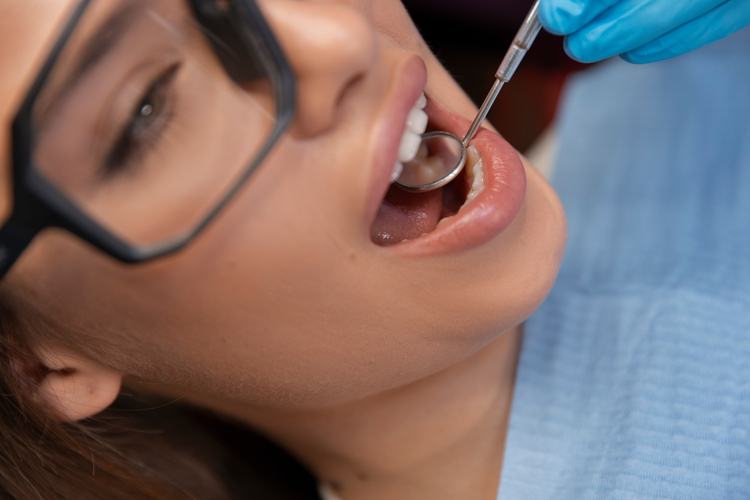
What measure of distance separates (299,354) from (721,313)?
2.46 feet

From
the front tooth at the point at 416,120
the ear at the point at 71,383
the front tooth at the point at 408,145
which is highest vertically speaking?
the front tooth at the point at 416,120

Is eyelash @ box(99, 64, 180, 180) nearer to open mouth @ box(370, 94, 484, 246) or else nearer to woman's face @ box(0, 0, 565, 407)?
woman's face @ box(0, 0, 565, 407)

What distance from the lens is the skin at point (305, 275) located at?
1.75 ft

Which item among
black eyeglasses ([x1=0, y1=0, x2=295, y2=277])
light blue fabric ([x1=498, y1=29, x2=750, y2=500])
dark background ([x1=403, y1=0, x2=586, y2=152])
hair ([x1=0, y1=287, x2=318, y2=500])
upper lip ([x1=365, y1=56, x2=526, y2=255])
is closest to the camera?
black eyeglasses ([x1=0, y1=0, x2=295, y2=277])

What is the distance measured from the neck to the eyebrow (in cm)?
56

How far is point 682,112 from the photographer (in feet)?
3.90

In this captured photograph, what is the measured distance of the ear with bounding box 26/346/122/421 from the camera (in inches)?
26.6

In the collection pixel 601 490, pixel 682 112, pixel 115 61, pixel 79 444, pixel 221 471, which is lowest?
pixel 221 471

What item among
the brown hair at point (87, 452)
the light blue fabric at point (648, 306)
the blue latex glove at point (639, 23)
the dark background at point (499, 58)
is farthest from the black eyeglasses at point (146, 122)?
the dark background at point (499, 58)

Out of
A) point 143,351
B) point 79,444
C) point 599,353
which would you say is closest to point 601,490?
point 599,353

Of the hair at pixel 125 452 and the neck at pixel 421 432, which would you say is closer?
the hair at pixel 125 452

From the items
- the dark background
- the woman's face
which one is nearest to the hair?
the woman's face

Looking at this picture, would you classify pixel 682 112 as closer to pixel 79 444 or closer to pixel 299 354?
pixel 299 354

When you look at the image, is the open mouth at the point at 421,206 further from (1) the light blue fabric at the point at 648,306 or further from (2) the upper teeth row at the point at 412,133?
(1) the light blue fabric at the point at 648,306
